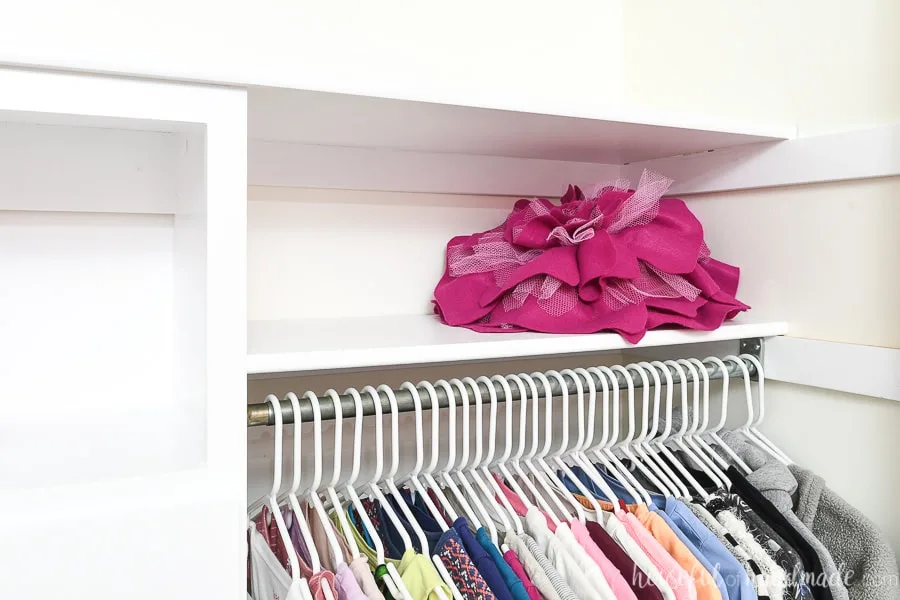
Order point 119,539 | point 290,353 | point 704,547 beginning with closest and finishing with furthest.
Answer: point 119,539, point 290,353, point 704,547

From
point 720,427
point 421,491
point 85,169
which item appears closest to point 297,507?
point 421,491

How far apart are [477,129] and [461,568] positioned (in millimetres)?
498

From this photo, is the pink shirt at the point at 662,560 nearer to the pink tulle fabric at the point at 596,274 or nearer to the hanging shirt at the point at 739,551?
the hanging shirt at the point at 739,551

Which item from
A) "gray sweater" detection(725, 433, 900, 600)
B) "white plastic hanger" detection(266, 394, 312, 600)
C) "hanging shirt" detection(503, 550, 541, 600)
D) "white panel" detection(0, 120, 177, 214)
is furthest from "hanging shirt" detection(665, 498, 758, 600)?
"white panel" detection(0, 120, 177, 214)

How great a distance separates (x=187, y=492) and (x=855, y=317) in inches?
32.6

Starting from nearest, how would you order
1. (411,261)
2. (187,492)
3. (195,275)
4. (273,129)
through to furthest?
1. (187,492)
2. (195,275)
3. (273,129)
4. (411,261)

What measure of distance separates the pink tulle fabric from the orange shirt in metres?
0.20

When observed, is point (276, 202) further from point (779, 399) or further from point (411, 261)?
point (779, 399)

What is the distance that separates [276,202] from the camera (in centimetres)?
99

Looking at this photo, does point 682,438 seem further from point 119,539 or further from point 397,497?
point 119,539

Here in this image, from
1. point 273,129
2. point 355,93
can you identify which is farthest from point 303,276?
point 355,93

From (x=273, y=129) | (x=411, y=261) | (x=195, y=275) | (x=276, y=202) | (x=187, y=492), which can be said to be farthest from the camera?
(x=411, y=261)

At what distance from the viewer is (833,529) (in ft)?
2.79

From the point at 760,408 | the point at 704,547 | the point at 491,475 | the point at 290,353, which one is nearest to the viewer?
the point at 290,353
